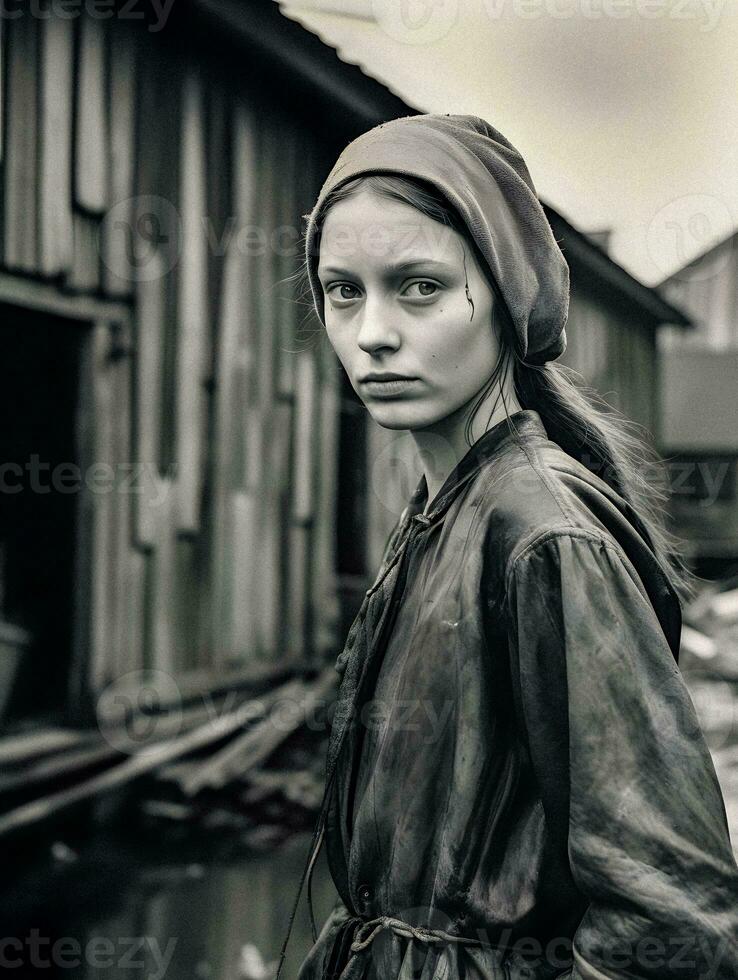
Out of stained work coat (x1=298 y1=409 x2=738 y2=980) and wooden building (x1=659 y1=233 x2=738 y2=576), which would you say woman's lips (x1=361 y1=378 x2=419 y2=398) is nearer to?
stained work coat (x1=298 y1=409 x2=738 y2=980)

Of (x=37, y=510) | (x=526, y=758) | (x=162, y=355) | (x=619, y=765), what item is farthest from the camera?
(x=162, y=355)

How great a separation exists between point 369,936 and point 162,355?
120 inches

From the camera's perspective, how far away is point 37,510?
12.4ft

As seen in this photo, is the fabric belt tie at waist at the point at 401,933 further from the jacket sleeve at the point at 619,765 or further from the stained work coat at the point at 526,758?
the jacket sleeve at the point at 619,765

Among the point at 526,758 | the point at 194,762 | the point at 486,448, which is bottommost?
the point at 194,762

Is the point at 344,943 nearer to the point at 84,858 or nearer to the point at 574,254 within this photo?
the point at 84,858

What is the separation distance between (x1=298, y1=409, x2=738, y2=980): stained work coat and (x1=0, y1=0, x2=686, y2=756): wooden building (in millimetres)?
2102

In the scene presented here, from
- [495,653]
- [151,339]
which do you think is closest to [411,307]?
[495,653]

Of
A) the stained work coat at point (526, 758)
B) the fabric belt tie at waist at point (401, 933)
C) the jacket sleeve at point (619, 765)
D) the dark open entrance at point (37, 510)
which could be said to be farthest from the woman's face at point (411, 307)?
the dark open entrance at point (37, 510)

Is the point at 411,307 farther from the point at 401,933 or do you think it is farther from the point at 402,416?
the point at 401,933

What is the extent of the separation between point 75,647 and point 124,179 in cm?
185

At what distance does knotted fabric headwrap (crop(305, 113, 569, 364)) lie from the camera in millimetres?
1240

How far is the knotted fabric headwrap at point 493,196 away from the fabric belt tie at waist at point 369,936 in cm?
78

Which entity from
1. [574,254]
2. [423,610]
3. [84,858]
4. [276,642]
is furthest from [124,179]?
[574,254]
